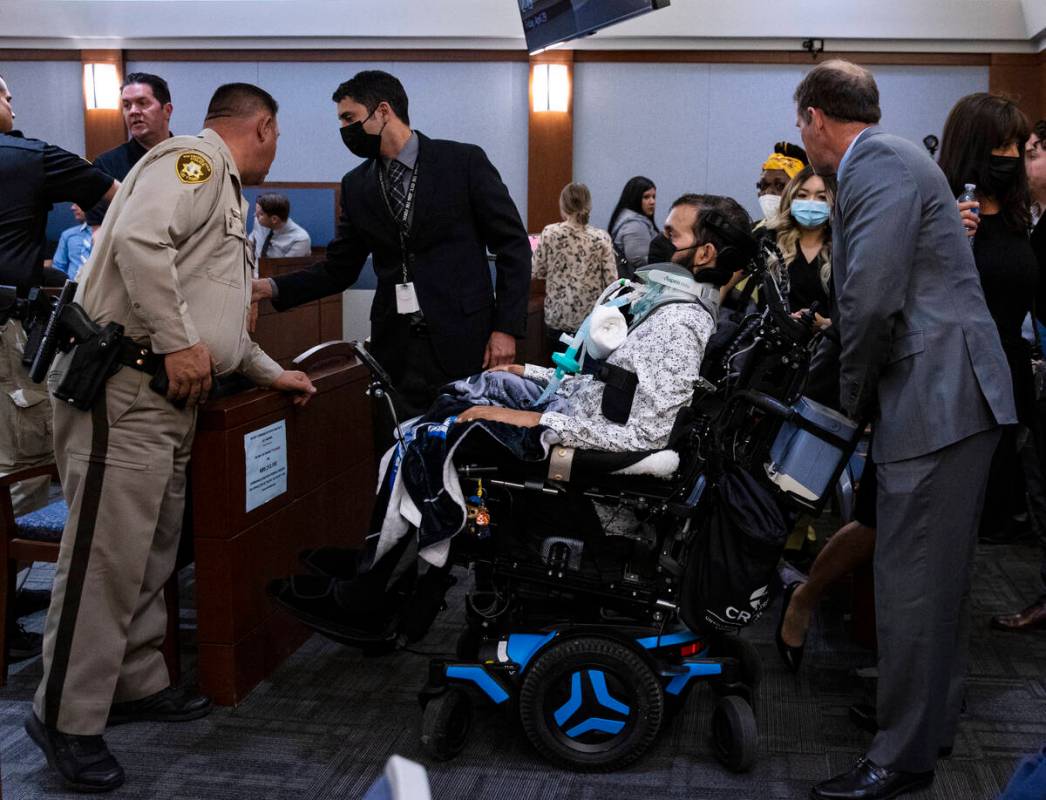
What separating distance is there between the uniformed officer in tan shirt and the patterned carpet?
0.18 meters

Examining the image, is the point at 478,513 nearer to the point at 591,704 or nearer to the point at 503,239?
the point at 591,704

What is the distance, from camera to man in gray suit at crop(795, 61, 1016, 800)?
2199 millimetres

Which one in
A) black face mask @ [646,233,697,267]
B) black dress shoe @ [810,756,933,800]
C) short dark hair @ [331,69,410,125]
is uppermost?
short dark hair @ [331,69,410,125]

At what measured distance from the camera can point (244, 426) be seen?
2.80 metres

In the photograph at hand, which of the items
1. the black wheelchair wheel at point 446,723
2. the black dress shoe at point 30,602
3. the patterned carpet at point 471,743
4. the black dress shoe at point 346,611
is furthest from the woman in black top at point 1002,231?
the black dress shoe at point 30,602

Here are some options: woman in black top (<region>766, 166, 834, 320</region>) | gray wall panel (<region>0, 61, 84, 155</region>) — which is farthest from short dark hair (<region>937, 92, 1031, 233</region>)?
gray wall panel (<region>0, 61, 84, 155</region>)

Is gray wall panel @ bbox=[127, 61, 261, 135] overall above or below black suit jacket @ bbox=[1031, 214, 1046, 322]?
above

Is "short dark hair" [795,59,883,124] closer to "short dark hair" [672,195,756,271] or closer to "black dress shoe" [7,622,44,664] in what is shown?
"short dark hair" [672,195,756,271]

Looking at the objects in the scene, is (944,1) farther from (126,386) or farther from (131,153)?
(126,386)

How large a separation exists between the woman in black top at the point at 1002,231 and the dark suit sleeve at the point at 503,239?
3.91 ft

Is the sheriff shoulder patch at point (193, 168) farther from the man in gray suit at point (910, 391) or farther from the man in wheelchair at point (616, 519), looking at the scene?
the man in gray suit at point (910, 391)

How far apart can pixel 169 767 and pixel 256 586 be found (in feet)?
1.76

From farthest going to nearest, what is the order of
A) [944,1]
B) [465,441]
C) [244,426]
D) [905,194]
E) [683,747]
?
[944,1], [244,426], [683,747], [465,441], [905,194]

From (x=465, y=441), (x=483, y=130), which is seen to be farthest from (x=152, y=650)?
(x=483, y=130)
